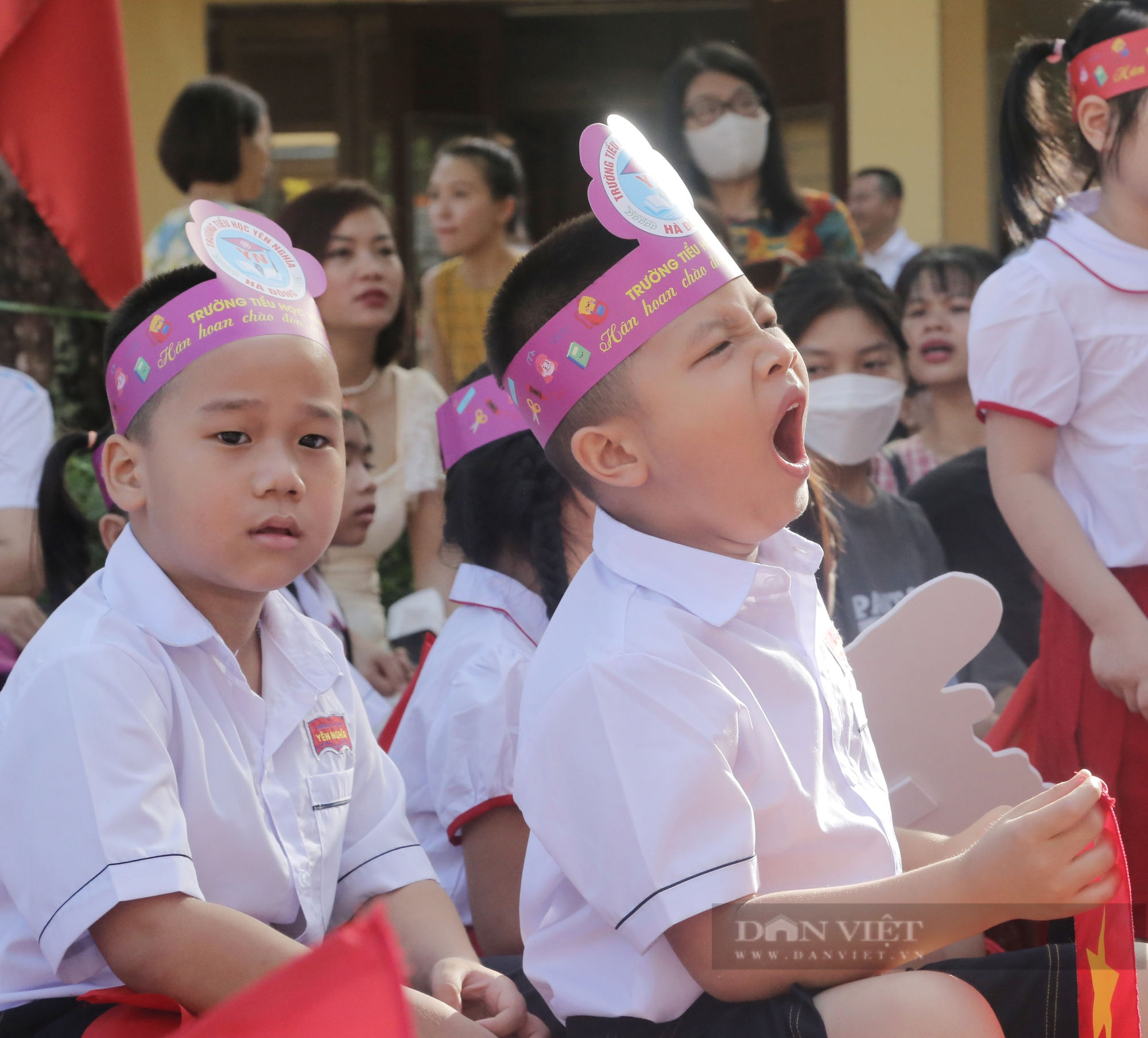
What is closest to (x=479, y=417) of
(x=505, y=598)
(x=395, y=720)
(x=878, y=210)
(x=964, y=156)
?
(x=505, y=598)

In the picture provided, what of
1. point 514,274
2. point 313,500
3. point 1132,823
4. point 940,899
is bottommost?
point 1132,823

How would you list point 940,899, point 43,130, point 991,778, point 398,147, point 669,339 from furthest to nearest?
point 398,147, point 43,130, point 991,778, point 669,339, point 940,899

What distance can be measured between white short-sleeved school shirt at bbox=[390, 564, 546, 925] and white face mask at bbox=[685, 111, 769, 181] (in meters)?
2.00

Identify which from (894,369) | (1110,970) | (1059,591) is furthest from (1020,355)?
(1110,970)

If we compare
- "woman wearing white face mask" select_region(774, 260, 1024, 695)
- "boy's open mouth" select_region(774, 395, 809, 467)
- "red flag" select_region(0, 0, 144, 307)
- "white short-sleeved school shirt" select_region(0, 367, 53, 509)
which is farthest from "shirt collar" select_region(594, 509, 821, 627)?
"red flag" select_region(0, 0, 144, 307)

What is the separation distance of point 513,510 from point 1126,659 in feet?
2.89

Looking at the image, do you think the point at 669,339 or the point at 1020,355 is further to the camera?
the point at 1020,355

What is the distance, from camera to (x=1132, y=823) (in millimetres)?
1985

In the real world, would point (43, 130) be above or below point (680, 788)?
above

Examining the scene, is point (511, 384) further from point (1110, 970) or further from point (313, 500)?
point (1110, 970)

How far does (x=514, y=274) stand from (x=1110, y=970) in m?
0.92

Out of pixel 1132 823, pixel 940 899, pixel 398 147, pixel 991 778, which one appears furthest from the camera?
pixel 398 147

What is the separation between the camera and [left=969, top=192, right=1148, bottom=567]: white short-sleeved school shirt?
6.53ft

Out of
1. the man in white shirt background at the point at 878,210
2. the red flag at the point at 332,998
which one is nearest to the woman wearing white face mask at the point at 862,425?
the red flag at the point at 332,998
